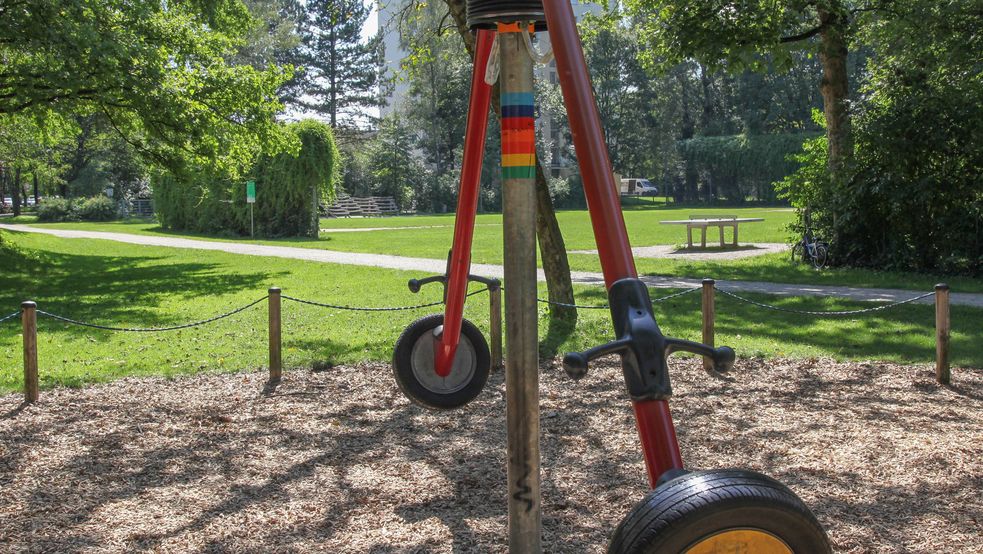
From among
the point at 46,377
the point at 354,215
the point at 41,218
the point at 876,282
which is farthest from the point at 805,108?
the point at 46,377

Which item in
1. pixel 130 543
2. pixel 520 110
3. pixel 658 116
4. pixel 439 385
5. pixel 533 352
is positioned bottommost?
pixel 130 543

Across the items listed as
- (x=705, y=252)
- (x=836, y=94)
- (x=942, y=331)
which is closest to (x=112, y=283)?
(x=705, y=252)

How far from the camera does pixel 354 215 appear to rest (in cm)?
5400

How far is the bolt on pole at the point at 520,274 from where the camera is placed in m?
2.84

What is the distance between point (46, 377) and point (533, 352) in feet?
22.3

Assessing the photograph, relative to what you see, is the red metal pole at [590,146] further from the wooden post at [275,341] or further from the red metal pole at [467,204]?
the wooden post at [275,341]

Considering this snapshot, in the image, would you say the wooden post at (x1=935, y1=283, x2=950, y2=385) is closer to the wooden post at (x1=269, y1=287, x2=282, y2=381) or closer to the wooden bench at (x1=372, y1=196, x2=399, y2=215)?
the wooden post at (x1=269, y1=287, x2=282, y2=381)

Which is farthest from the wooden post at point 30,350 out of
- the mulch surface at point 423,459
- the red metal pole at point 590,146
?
the red metal pole at point 590,146

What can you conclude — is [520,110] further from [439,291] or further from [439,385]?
[439,291]

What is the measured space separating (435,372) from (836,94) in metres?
13.3

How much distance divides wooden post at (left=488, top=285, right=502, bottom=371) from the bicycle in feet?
33.4

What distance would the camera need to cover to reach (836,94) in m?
16.5

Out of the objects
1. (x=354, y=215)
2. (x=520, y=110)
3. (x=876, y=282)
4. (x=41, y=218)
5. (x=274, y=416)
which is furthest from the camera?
(x=354, y=215)

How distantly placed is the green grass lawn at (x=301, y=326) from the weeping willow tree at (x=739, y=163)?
4724 centimetres
